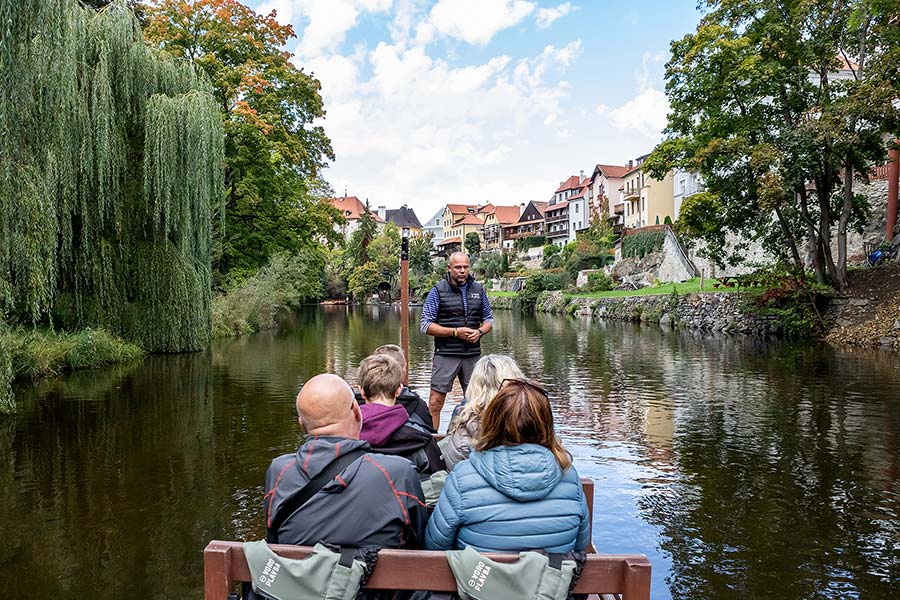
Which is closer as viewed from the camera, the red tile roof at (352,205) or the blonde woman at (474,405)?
the blonde woman at (474,405)

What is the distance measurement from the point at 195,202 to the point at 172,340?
10.6 ft

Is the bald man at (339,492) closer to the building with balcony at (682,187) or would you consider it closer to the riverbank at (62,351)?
the riverbank at (62,351)

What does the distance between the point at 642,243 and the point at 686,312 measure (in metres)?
19.6

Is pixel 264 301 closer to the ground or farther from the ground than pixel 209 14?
closer to the ground

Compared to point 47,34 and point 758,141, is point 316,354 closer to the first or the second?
point 47,34

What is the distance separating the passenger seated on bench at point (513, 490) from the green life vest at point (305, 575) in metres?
0.41

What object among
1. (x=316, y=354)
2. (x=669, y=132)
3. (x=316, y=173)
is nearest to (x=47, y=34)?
(x=316, y=354)

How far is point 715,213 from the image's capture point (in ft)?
75.2

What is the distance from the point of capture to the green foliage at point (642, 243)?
47.6 m

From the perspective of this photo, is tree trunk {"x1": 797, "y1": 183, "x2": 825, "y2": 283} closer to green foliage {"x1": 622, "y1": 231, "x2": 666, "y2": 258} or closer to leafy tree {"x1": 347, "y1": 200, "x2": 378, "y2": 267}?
green foliage {"x1": 622, "y1": 231, "x2": 666, "y2": 258}

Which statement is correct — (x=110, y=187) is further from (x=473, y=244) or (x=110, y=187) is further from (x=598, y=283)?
(x=473, y=244)

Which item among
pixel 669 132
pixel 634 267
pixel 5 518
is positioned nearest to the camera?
pixel 5 518

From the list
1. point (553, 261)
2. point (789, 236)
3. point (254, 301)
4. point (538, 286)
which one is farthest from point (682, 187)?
point (254, 301)

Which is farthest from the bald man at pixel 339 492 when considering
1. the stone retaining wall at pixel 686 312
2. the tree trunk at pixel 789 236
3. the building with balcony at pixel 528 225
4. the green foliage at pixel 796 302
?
the building with balcony at pixel 528 225
